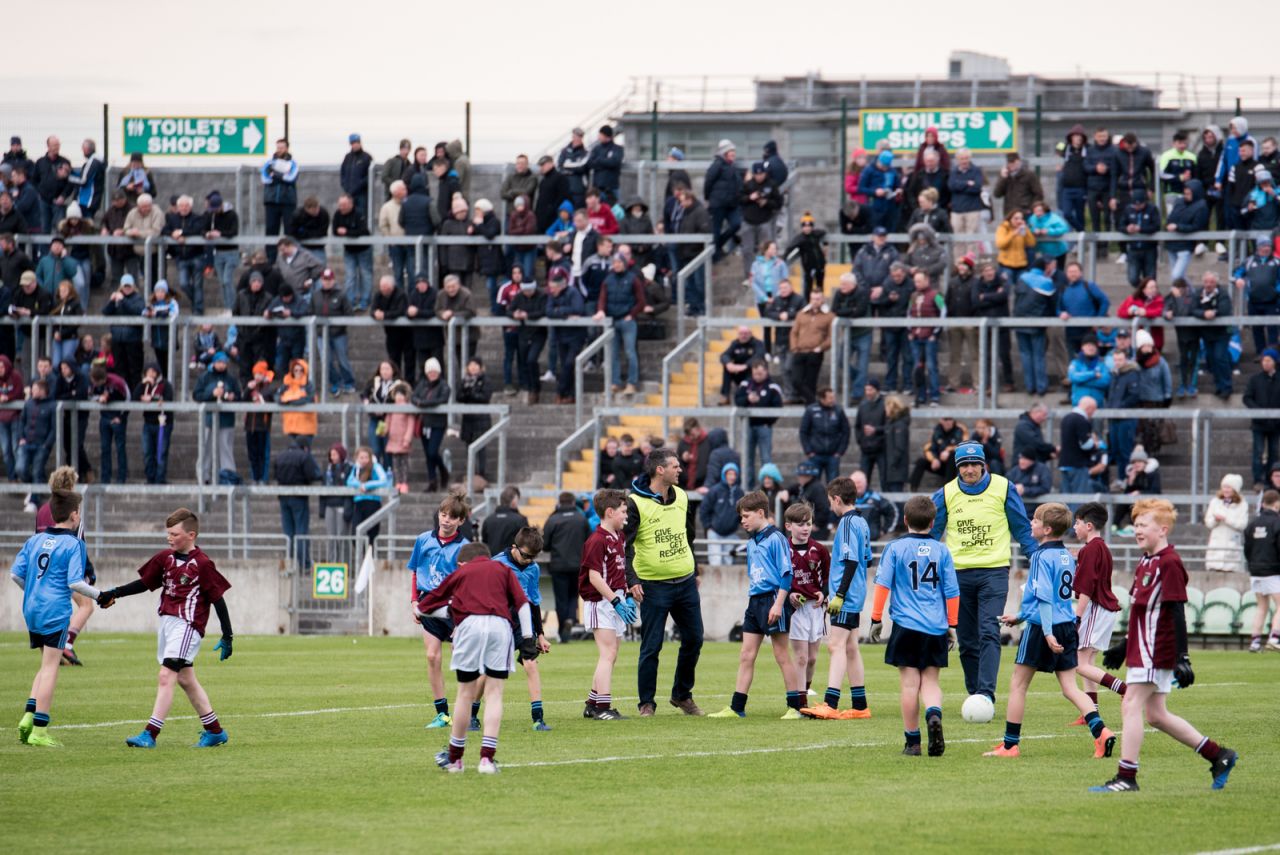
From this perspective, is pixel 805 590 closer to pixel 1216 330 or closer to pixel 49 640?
pixel 49 640

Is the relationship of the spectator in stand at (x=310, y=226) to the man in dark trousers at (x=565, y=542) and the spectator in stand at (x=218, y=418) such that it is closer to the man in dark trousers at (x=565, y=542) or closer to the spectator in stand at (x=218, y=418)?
the spectator in stand at (x=218, y=418)

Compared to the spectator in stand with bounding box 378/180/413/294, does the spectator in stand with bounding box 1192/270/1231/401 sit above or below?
below

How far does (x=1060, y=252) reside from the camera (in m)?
29.9

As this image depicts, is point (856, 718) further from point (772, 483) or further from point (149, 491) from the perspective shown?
point (149, 491)

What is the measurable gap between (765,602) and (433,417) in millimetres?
14630

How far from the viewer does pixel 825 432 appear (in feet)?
87.1

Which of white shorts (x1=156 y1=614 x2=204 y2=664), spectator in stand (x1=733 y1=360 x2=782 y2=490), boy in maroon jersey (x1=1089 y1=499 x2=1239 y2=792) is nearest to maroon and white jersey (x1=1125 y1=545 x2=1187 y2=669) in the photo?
boy in maroon jersey (x1=1089 y1=499 x2=1239 y2=792)

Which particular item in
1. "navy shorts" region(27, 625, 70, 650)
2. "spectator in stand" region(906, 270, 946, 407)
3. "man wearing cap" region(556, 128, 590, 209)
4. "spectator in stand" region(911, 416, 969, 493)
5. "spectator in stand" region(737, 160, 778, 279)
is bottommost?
"navy shorts" region(27, 625, 70, 650)

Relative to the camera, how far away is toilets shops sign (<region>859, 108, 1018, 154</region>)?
35.5 m

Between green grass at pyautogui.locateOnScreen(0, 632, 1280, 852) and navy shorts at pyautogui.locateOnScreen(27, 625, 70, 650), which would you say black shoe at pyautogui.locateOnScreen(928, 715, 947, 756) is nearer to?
green grass at pyautogui.locateOnScreen(0, 632, 1280, 852)

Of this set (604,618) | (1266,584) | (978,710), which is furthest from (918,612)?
(1266,584)

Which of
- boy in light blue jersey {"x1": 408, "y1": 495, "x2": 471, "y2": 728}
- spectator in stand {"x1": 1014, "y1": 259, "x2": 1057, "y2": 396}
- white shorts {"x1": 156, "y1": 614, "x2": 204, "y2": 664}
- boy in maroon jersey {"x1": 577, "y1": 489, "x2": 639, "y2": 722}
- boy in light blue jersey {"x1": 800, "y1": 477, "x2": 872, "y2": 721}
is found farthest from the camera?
spectator in stand {"x1": 1014, "y1": 259, "x2": 1057, "y2": 396}

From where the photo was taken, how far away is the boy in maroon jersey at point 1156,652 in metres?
11.2

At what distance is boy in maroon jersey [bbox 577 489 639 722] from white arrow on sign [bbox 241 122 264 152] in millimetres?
25194
